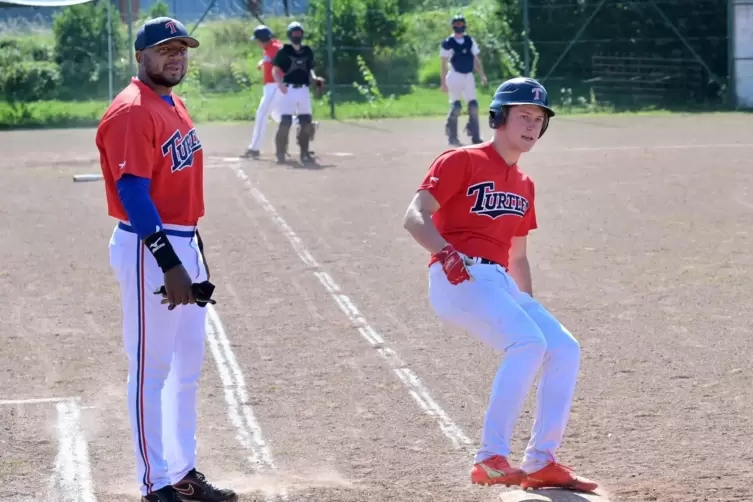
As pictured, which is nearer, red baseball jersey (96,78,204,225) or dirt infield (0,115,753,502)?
red baseball jersey (96,78,204,225)

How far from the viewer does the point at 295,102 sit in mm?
19266

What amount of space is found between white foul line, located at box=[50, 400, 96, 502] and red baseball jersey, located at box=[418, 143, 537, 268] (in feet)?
7.04

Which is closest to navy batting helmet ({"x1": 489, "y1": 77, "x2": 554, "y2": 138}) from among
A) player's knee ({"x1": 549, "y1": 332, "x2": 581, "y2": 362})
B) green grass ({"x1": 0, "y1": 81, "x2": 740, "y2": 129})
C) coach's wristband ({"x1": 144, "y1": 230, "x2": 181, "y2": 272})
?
player's knee ({"x1": 549, "y1": 332, "x2": 581, "y2": 362})

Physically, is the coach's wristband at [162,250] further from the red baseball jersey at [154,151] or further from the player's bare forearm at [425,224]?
the player's bare forearm at [425,224]

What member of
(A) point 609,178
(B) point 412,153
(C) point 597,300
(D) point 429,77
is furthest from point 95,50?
(C) point 597,300

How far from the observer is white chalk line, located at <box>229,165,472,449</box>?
671 centimetres

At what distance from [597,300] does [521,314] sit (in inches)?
174

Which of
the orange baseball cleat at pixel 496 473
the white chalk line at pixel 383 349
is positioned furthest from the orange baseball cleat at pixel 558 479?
the white chalk line at pixel 383 349

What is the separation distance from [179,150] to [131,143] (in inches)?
11.5

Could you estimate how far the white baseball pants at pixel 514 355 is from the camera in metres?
5.51

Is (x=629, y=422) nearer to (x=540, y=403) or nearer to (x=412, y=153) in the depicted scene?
(x=540, y=403)

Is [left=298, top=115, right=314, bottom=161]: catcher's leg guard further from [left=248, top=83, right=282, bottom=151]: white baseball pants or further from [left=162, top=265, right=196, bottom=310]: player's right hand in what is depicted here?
[left=162, top=265, right=196, bottom=310]: player's right hand

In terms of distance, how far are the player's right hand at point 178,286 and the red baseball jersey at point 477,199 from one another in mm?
1288

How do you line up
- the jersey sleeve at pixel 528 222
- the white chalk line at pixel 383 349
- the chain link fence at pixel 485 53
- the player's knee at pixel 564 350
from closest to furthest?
the player's knee at pixel 564 350, the jersey sleeve at pixel 528 222, the white chalk line at pixel 383 349, the chain link fence at pixel 485 53
